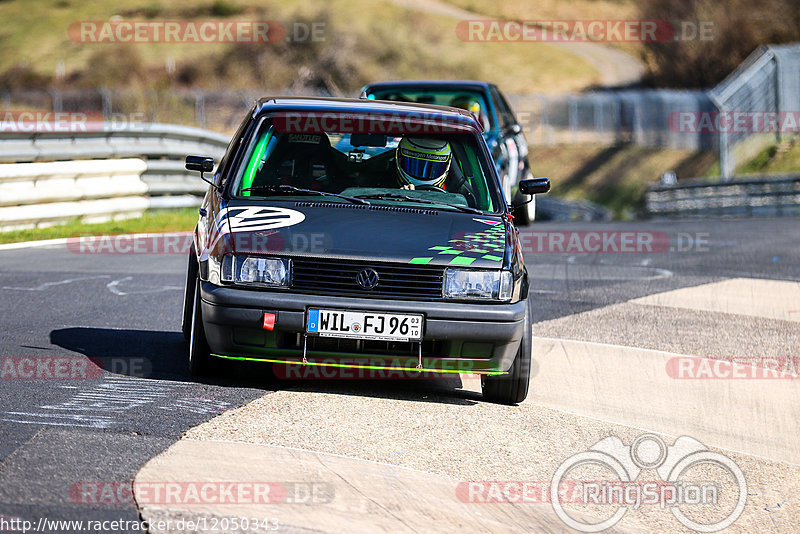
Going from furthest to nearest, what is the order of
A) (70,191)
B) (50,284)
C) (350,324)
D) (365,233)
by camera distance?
1. (70,191)
2. (50,284)
3. (365,233)
4. (350,324)

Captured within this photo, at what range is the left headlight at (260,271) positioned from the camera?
6.23 meters

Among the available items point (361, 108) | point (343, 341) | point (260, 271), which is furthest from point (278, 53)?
point (343, 341)

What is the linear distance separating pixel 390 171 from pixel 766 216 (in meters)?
19.0

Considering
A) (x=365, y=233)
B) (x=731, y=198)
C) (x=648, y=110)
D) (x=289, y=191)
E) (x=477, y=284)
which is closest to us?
(x=477, y=284)

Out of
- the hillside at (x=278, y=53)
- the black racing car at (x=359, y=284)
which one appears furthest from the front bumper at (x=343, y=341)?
the hillside at (x=278, y=53)

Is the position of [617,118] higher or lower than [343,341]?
higher

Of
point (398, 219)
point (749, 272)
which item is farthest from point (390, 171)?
point (749, 272)

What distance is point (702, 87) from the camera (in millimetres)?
49594

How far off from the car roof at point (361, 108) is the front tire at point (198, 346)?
1401mm

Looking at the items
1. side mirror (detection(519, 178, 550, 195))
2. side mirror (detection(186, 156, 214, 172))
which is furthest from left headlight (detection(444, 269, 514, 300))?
side mirror (detection(186, 156, 214, 172))

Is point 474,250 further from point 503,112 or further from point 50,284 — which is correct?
point 503,112

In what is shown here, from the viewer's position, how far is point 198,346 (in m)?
6.55

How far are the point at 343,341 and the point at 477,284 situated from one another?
74 centimetres

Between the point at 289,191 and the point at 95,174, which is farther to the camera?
the point at 95,174
